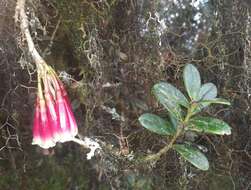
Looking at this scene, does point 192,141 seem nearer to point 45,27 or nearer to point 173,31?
point 173,31

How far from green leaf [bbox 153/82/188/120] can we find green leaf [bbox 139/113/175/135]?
4 centimetres

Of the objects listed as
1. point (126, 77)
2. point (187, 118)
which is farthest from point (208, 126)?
point (126, 77)

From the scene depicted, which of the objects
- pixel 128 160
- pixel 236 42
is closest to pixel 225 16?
pixel 236 42

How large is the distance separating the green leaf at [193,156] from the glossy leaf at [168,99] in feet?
0.24

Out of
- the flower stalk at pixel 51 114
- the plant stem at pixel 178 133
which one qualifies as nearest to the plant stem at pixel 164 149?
the plant stem at pixel 178 133

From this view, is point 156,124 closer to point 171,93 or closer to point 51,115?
point 171,93

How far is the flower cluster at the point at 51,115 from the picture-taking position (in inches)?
42.2

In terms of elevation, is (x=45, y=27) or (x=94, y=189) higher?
(x=45, y=27)

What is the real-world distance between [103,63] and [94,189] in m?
0.36

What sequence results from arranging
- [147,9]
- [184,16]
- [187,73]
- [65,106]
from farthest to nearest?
[184,16] → [147,9] → [187,73] → [65,106]

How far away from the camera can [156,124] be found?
119 cm

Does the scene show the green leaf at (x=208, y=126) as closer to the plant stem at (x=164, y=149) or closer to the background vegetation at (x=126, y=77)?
the plant stem at (x=164, y=149)

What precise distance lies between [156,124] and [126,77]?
0.69 feet

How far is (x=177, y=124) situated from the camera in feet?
3.92
